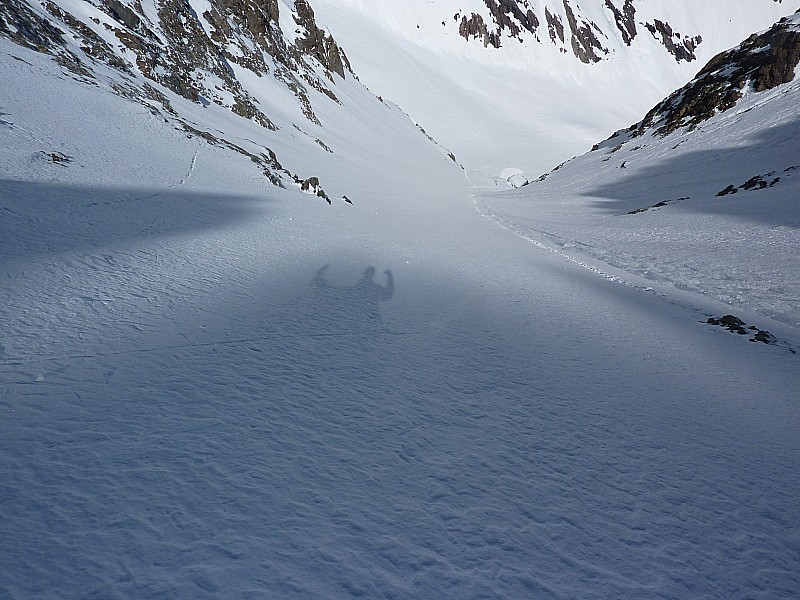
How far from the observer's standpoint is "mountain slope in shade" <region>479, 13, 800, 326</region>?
7.88 meters

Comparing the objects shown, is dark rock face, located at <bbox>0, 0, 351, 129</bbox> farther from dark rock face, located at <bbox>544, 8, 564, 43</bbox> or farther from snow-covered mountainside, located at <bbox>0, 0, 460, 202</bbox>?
dark rock face, located at <bbox>544, 8, 564, 43</bbox>

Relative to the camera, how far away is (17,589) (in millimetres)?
1187

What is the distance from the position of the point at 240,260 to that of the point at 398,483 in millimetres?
3619

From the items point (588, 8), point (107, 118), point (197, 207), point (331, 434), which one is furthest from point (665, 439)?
point (588, 8)

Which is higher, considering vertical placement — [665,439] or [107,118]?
[107,118]

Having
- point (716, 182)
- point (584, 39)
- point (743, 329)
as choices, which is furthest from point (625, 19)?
point (743, 329)

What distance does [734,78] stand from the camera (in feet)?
83.9

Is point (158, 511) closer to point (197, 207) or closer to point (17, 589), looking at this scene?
point (17, 589)

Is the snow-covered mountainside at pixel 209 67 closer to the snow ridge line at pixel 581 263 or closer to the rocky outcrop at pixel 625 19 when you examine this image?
the snow ridge line at pixel 581 263

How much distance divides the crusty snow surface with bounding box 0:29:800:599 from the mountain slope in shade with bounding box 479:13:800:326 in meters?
2.80

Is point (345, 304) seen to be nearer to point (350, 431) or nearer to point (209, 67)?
point (350, 431)

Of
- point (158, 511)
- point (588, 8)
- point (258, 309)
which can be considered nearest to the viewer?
point (158, 511)

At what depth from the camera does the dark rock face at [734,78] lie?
933 inches

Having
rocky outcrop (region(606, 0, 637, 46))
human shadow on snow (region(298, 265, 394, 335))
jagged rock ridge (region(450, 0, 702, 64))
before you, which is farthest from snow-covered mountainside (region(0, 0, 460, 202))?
rocky outcrop (region(606, 0, 637, 46))
